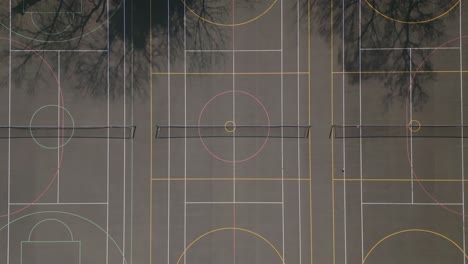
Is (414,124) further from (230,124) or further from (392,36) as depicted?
(230,124)

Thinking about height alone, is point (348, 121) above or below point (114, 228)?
above

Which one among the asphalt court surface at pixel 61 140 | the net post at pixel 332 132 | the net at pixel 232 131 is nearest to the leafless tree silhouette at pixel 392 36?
the net post at pixel 332 132

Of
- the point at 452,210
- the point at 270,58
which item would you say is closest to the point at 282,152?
the point at 270,58

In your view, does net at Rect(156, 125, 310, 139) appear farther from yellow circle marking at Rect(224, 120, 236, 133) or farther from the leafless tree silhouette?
the leafless tree silhouette

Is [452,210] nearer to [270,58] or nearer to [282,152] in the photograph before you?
[282,152]

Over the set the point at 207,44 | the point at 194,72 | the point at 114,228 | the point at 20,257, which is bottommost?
the point at 20,257
